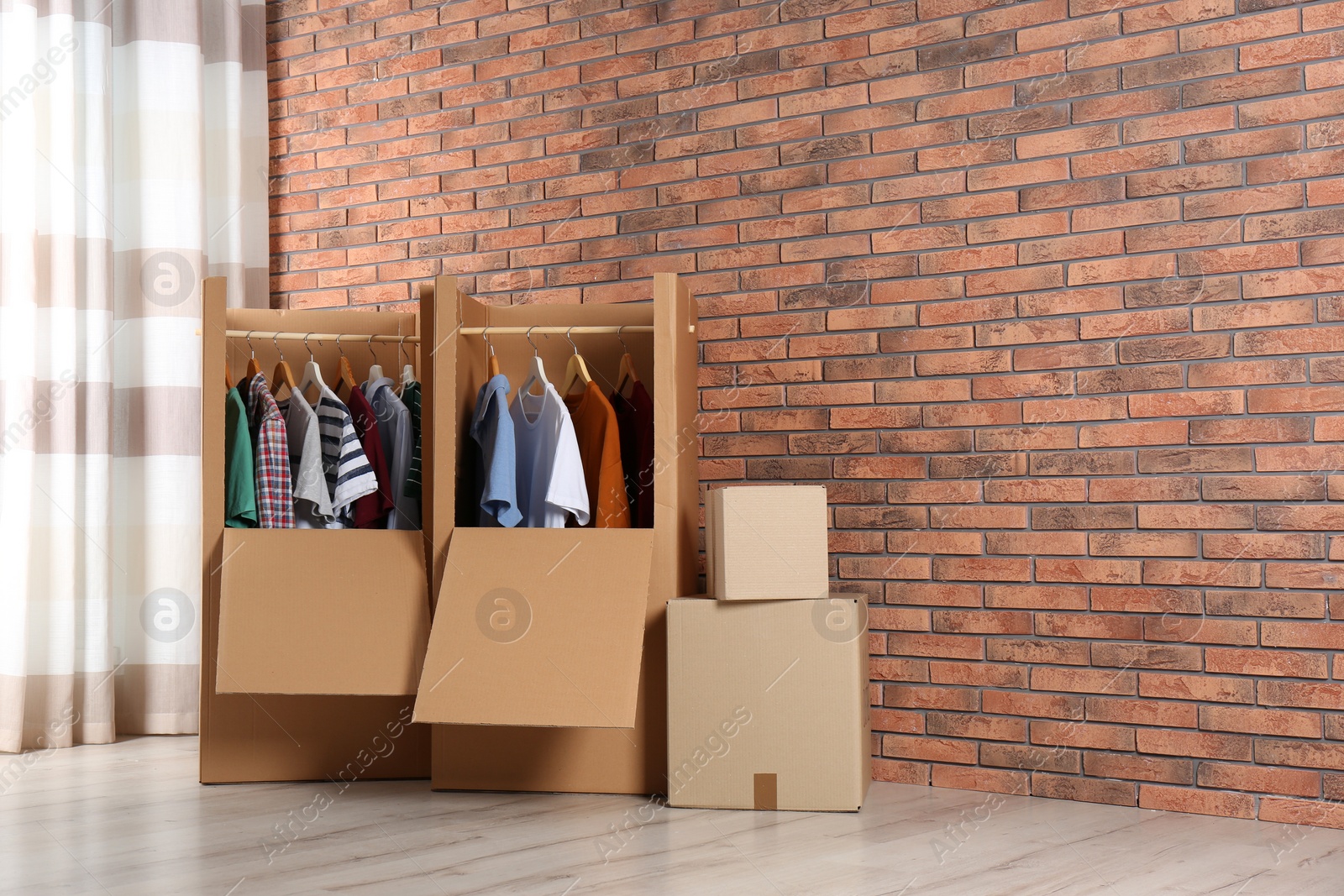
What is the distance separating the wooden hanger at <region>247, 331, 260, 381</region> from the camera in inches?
131

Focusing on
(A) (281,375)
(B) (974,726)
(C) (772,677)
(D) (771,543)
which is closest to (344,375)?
(A) (281,375)

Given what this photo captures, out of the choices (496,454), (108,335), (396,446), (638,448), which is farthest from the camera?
(108,335)

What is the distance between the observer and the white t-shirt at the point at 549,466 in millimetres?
3008

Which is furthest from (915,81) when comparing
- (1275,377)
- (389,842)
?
(389,842)

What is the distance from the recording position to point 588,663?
2773mm

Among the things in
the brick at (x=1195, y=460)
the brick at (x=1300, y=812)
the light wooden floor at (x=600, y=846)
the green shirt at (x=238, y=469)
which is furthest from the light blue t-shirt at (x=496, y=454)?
the brick at (x=1300, y=812)

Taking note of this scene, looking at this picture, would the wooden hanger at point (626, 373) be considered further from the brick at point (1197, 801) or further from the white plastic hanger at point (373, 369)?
Answer: the brick at point (1197, 801)

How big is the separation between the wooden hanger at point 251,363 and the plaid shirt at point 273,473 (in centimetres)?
15

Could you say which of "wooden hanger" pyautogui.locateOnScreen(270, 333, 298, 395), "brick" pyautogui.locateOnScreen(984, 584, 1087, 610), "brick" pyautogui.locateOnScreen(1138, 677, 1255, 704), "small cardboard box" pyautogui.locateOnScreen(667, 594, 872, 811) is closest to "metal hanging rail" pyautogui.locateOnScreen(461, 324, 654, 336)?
"wooden hanger" pyautogui.locateOnScreen(270, 333, 298, 395)

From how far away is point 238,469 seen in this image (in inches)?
125

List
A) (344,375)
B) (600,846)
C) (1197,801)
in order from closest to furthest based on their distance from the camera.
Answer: (600,846) < (1197,801) < (344,375)

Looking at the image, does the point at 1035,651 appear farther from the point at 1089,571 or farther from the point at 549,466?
the point at 549,466

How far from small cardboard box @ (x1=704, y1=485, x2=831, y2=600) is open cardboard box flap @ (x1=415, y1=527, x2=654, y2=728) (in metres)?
0.22

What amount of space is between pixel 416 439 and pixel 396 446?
60 mm
